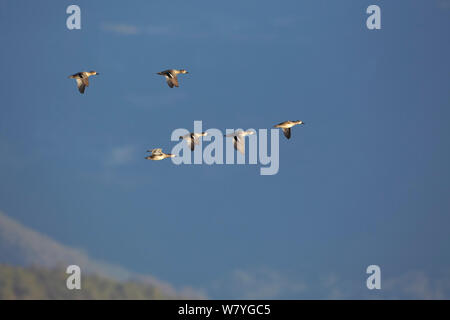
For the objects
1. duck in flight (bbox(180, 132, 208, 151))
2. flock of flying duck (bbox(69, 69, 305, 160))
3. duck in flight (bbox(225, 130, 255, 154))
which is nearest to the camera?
flock of flying duck (bbox(69, 69, 305, 160))

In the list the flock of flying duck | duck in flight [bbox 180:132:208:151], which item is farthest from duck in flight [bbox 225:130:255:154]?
duck in flight [bbox 180:132:208:151]

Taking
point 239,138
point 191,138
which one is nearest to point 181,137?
point 191,138

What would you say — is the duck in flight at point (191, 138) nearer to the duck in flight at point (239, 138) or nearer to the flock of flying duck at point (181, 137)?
the flock of flying duck at point (181, 137)

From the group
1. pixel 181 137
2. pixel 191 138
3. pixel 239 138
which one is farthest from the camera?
pixel 239 138

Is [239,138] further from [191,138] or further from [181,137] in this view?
[181,137]

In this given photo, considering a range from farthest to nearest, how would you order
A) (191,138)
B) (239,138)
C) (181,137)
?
(239,138), (191,138), (181,137)

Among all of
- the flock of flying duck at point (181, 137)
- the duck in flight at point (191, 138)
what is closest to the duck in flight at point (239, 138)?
the flock of flying duck at point (181, 137)

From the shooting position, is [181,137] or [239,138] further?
[239,138]

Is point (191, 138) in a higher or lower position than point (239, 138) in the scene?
lower

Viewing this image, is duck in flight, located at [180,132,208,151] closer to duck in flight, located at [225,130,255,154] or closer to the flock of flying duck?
the flock of flying duck

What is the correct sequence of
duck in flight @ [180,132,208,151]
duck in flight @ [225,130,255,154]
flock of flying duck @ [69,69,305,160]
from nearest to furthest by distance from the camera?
flock of flying duck @ [69,69,305,160] < duck in flight @ [180,132,208,151] < duck in flight @ [225,130,255,154]

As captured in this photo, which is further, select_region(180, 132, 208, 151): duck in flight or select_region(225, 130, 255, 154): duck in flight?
select_region(225, 130, 255, 154): duck in flight
